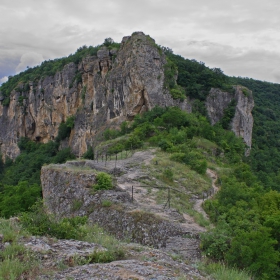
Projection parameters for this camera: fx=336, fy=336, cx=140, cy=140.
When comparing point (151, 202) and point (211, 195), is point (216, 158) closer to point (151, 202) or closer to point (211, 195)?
point (211, 195)

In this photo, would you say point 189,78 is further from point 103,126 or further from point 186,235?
point 186,235

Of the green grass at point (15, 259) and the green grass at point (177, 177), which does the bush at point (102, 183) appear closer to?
the green grass at point (177, 177)

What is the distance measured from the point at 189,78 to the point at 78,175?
37.8 metres

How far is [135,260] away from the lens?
238 inches

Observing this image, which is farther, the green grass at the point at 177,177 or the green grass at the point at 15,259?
the green grass at the point at 177,177

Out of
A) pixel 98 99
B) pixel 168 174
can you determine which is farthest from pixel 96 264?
pixel 98 99

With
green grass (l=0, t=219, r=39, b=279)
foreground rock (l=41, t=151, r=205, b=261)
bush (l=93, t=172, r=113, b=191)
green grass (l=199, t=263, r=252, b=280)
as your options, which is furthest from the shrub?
green grass (l=0, t=219, r=39, b=279)

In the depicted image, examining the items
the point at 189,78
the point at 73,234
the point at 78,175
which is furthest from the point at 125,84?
the point at 73,234

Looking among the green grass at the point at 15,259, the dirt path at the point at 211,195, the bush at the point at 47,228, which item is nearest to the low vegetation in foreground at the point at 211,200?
the bush at the point at 47,228

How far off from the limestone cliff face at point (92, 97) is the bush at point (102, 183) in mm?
21366

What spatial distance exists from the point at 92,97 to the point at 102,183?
112 ft

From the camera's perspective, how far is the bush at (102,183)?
1282 centimetres

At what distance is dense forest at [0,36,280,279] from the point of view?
8.56 m

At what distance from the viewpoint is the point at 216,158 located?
26906 mm
